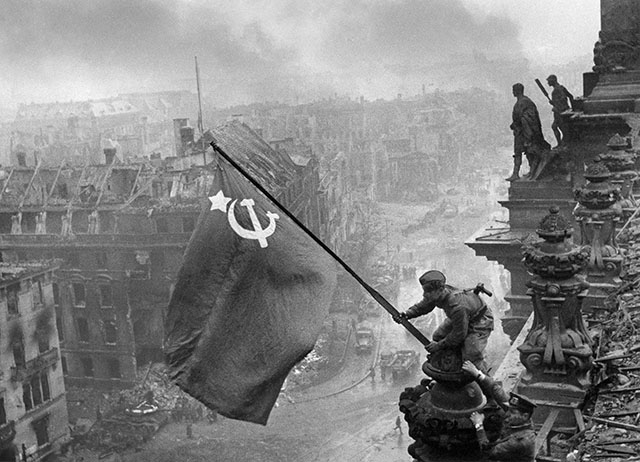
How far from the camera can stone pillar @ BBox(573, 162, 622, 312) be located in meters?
10.9

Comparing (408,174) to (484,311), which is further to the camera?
(408,174)

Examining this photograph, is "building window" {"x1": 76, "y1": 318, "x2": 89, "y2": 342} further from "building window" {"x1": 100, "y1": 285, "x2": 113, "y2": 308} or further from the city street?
the city street

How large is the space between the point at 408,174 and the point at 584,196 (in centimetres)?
6932

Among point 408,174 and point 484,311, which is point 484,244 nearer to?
point 484,311

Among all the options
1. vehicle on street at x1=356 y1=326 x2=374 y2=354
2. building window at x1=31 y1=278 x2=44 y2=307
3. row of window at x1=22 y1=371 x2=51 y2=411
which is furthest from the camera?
vehicle on street at x1=356 y1=326 x2=374 y2=354

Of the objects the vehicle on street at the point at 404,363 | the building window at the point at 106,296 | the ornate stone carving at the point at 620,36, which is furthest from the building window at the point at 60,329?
the ornate stone carving at the point at 620,36

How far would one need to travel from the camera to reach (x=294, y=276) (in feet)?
25.3

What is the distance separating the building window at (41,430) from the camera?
33244mm

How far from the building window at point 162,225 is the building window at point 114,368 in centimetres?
713

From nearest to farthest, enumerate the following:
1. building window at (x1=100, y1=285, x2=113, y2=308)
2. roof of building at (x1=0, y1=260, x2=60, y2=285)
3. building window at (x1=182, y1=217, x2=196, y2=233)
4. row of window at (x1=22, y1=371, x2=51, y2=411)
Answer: roof of building at (x1=0, y1=260, x2=60, y2=285) < row of window at (x1=22, y1=371, x2=51, y2=411) < building window at (x1=182, y1=217, x2=196, y2=233) < building window at (x1=100, y1=285, x2=113, y2=308)

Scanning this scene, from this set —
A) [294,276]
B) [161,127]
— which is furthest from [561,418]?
[161,127]

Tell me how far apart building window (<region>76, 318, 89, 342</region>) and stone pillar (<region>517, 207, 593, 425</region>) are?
35960 millimetres

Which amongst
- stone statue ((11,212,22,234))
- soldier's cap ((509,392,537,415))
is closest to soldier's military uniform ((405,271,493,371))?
soldier's cap ((509,392,537,415))

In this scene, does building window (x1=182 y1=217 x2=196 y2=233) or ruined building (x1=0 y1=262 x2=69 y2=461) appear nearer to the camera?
ruined building (x1=0 y1=262 x2=69 y2=461)
